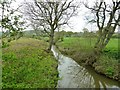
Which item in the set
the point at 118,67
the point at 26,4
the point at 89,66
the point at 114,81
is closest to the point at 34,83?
the point at 114,81

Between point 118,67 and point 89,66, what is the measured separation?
4466mm

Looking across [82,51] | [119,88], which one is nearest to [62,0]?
[82,51]

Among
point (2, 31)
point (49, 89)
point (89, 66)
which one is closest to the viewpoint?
point (2, 31)

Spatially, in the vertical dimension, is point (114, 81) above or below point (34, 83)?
below

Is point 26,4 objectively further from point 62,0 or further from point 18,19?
point 18,19

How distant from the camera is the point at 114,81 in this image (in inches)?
612

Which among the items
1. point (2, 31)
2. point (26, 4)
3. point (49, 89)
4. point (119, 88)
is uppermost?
point (26, 4)

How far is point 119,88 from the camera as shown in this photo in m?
14.0

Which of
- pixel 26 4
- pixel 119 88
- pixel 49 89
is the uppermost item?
pixel 26 4

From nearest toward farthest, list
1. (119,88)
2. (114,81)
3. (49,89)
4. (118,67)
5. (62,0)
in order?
(49,89) < (119,88) < (114,81) < (118,67) < (62,0)

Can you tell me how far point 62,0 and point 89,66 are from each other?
8.34m

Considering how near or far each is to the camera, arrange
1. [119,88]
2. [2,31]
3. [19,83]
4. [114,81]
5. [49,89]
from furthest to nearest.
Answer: [114,81] → [119,88] → [49,89] → [19,83] → [2,31]

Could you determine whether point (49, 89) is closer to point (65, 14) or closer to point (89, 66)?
point (89, 66)

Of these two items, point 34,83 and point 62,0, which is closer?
point 34,83
